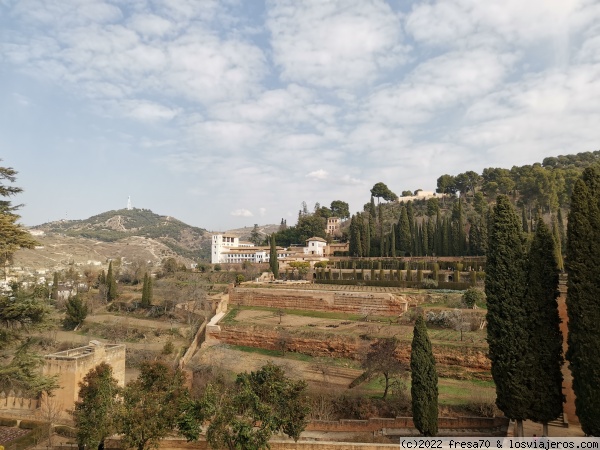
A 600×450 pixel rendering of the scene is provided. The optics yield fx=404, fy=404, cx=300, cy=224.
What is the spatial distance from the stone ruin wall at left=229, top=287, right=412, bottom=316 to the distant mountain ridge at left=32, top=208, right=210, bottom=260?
308ft

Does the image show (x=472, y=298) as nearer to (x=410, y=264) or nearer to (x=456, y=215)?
(x=410, y=264)

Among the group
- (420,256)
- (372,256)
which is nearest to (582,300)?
(420,256)

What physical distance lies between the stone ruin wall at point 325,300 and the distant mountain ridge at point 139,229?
93825mm

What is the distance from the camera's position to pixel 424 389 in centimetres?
1462

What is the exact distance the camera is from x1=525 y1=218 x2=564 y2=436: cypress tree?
40.4 feet

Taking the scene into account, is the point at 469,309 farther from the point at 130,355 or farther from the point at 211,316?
the point at 130,355

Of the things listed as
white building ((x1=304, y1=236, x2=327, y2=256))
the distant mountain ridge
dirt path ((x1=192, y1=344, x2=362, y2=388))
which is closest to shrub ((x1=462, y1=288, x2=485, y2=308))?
dirt path ((x1=192, y1=344, x2=362, y2=388))

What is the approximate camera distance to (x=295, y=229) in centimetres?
7694

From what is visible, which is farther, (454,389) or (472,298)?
(472,298)

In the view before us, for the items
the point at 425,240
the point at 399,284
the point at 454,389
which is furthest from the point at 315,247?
the point at 454,389

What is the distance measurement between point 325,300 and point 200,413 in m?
25.9

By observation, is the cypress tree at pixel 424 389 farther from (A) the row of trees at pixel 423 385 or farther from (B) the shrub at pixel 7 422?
(B) the shrub at pixel 7 422

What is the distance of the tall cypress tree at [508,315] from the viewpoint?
1255 cm

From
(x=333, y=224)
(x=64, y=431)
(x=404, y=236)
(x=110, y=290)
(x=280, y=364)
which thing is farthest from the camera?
(x=333, y=224)
